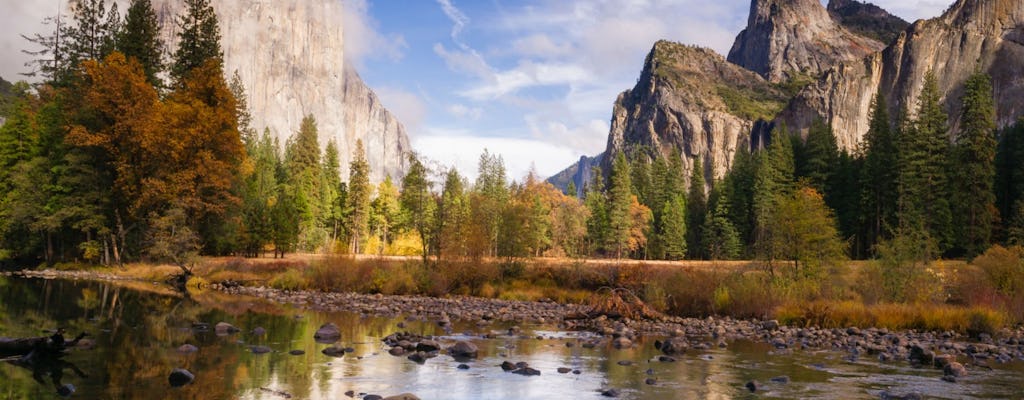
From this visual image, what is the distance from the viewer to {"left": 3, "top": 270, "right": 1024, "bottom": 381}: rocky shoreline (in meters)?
16.4

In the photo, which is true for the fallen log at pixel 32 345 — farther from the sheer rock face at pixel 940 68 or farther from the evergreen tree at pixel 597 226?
the sheer rock face at pixel 940 68

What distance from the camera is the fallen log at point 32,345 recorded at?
12.3m

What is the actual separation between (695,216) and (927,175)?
3773 cm

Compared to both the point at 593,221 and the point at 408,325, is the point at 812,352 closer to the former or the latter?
the point at 408,325

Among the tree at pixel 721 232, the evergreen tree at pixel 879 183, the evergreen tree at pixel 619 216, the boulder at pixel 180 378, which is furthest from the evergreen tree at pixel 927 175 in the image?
the boulder at pixel 180 378

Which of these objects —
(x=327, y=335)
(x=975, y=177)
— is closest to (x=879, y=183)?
(x=975, y=177)

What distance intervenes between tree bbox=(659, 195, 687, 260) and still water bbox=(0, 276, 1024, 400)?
6727cm

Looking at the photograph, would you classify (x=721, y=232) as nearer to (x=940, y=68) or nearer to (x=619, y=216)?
(x=619, y=216)

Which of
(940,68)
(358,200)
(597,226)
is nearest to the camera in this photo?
(358,200)

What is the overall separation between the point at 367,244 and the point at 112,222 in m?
42.2

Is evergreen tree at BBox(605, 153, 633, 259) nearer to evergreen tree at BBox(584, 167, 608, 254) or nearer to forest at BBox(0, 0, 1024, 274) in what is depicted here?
evergreen tree at BBox(584, 167, 608, 254)

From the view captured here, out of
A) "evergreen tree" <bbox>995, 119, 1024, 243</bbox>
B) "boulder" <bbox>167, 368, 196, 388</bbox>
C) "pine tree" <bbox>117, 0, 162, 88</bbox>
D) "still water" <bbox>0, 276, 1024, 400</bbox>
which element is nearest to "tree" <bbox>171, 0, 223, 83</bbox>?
"pine tree" <bbox>117, 0, 162, 88</bbox>

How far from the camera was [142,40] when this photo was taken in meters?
46.2

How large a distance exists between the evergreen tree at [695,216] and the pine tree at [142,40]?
6450 cm
